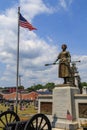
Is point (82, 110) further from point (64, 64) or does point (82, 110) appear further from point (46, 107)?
point (64, 64)

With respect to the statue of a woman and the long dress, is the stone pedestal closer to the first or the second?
the statue of a woman

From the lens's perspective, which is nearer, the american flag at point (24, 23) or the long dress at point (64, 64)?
the long dress at point (64, 64)

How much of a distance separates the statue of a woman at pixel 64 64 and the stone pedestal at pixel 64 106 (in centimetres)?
78

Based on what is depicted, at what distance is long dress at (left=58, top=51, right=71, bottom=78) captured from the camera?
17906 millimetres

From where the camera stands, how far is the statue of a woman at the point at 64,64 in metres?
17.9

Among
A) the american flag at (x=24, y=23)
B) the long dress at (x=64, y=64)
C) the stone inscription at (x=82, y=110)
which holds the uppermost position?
the american flag at (x=24, y=23)

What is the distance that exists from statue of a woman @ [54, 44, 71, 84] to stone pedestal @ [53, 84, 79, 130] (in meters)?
0.78

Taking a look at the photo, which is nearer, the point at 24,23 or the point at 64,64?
the point at 64,64

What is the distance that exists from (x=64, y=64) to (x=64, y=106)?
2.92 metres

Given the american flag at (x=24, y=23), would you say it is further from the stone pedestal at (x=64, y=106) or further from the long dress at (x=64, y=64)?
the stone pedestal at (x=64, y=106)

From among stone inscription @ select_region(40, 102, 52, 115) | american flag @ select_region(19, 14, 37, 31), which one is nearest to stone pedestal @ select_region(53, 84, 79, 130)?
stone inscription @ select_region(40, 102, 52, 115)

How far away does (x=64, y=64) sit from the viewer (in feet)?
59.3

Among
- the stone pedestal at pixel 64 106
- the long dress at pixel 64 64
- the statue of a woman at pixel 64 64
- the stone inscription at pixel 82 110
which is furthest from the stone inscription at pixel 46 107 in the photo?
the stone inscription at pixel 82 110

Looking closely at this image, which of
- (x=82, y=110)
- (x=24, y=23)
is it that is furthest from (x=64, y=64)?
(x=24, y=23)
